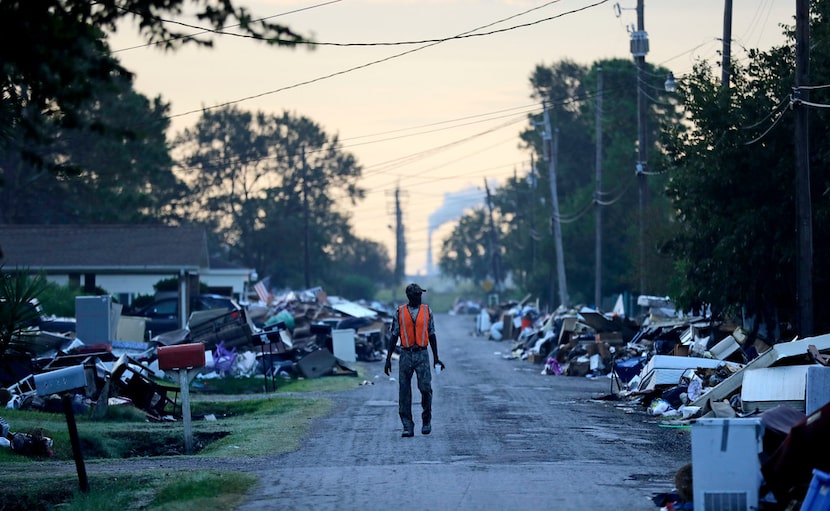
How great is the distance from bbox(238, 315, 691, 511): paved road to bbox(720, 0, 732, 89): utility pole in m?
8.38

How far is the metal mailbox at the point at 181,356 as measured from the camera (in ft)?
51.1

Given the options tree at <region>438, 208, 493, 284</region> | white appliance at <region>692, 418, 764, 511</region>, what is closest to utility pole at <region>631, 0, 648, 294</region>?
white appliance at <region>692, 418, 764, 511</region>

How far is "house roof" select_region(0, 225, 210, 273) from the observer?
44.7 metres

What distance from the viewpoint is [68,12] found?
344 inches

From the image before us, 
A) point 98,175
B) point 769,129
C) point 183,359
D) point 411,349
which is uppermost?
point 98,175

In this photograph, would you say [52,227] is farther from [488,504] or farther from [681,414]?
[488,504]

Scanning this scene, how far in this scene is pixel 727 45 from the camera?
27.7 m

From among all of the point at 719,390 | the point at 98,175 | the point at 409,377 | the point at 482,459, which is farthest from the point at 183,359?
the point at 98,175

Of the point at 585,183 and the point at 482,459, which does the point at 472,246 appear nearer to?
the point at 585,183

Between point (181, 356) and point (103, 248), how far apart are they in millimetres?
31354

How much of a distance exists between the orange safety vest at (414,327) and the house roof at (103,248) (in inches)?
1201

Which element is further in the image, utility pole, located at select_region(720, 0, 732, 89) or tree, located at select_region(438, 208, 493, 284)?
tree, located at select_region(438, 208, 493, 284)

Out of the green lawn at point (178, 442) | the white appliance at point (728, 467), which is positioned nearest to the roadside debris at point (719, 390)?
the white appliance at point (728, 467)

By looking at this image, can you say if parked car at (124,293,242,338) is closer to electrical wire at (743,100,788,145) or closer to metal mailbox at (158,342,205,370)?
electrical wire at (743,100,788,145)
